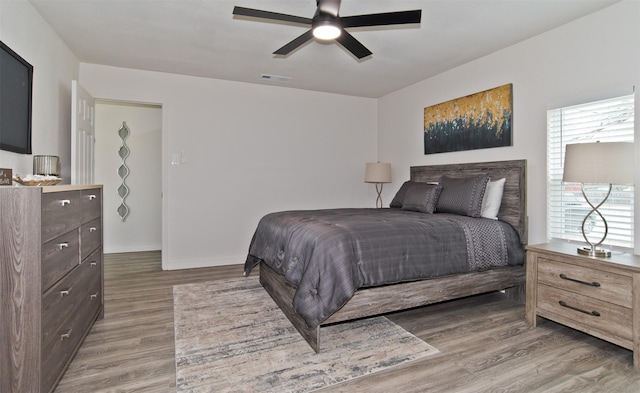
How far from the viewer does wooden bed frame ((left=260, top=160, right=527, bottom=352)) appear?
7.72ft

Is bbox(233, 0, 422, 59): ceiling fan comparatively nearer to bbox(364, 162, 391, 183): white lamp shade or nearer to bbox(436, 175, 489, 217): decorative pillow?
bbox(436, 175, 489, 217): decorative pillow

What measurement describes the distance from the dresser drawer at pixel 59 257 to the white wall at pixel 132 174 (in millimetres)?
3857

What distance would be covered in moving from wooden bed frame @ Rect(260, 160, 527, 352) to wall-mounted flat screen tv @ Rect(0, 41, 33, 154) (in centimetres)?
211

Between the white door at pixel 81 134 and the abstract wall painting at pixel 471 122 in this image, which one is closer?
the white door at pixel 81 134

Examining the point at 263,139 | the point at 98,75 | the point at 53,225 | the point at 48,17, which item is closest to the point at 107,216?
the point at 98,75

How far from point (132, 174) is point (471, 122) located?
17.2ft

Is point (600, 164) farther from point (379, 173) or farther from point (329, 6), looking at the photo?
point (379, 173)

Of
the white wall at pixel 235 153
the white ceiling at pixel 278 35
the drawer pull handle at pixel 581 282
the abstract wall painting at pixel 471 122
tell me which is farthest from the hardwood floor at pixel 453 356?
the white ceiling at pixel 278 35

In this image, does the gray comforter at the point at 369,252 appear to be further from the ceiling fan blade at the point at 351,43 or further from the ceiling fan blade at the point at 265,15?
the ceiling fan blade at the point at 265,15

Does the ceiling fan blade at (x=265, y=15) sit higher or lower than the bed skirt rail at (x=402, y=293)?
higher

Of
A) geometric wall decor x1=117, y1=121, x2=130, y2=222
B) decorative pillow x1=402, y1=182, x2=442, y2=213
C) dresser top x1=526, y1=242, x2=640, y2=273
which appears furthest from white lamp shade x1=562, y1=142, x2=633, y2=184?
geometric wall decor x1=117, y1=121, x2=130, y2=222

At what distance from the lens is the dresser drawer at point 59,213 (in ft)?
5.41

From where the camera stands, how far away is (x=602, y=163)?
7.52 feet

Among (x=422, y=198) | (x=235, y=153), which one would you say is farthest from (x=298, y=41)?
(x=235, y=153)
